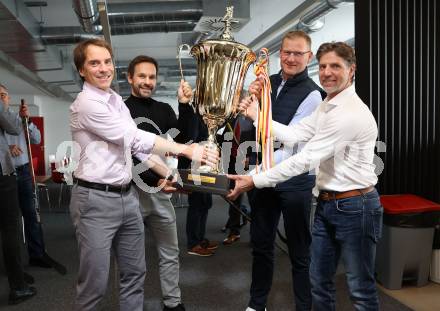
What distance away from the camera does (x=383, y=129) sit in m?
3.25

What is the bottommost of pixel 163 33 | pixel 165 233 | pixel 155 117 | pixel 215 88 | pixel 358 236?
pixel 165 233

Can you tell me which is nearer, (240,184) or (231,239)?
(240,184)

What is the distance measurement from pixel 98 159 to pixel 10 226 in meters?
1.26

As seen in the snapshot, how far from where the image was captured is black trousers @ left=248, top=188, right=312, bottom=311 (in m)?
2.07

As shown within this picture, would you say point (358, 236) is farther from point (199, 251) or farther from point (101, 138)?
point (199, 251)

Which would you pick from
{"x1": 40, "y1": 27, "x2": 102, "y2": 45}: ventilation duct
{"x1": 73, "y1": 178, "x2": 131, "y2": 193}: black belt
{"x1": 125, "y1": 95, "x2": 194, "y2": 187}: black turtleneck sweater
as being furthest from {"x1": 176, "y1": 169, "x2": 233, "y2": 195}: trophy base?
{"x1": 40, "y1": 27, "x2": 102, "y2": 45}: ventilation duct

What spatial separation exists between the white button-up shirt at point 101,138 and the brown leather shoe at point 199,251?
7.10ft

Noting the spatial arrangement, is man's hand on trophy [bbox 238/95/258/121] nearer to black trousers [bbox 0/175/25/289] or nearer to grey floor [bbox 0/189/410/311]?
grey floor [bbox 0/189/410/311]

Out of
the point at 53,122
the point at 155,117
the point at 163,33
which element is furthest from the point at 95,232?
the point at 53,122

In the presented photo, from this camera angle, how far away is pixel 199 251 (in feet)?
12.5

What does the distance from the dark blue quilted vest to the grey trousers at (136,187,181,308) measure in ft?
2.11

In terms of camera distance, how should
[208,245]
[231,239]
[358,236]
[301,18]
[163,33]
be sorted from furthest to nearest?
[163,33], [301,18], [231,239], [208,245], [358,236]

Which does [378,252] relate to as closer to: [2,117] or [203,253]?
[203,253]

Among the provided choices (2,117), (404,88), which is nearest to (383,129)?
(404,88)
